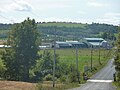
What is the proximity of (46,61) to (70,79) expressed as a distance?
1024cm

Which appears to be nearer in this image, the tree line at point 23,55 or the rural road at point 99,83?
the rural road at point 99,83

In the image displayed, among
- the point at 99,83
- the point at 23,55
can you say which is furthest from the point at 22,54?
the point at 99,83

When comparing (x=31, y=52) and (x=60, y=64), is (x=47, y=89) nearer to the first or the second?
(x=31, y=52)

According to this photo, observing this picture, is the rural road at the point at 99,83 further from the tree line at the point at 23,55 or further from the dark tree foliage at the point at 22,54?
the dark tree foliage at the point at 22,54

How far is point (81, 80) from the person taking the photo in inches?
2874

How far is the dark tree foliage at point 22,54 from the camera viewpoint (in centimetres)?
7025

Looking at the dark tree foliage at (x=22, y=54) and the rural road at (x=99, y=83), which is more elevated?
the dark tree foliage at (x=22, y=54)

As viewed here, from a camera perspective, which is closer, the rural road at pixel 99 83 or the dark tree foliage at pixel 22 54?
the rural road at pixel 99 83

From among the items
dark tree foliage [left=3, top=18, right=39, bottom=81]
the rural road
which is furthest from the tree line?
the rural road

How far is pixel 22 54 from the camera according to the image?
231 feet

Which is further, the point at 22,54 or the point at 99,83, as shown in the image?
the point at 22,54

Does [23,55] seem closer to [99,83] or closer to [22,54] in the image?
[22,54]

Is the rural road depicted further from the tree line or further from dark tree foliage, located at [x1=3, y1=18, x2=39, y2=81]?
Answer: dark tree foliage, located at [x1=3, y1=18, x2=39, y2=81]

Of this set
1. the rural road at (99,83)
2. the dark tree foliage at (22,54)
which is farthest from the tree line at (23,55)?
the rural road at (99,83)
